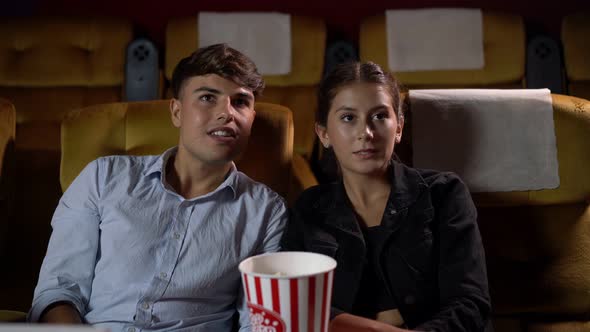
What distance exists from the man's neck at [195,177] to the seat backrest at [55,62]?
1.27m

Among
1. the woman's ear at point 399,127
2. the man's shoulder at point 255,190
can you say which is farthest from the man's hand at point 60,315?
the woman's ear at point 399,127

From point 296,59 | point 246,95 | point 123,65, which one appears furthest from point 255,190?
point 123,65

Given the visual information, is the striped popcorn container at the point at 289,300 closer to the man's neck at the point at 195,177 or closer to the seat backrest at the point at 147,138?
the man's neck at the point at 195,177

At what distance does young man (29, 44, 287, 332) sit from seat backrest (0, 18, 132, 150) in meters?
1.23

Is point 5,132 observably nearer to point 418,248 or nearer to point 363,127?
point 363,127

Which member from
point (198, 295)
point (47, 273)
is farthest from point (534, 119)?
point (47, 273)

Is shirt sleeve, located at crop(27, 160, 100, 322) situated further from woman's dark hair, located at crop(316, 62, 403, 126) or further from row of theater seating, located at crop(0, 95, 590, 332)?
woman's dark hair, located at crop(316, 62, 403, 126)

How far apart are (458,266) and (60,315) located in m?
0.76

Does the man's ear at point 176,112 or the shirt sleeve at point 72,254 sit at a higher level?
the man's ear at point 176,112

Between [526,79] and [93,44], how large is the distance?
181 cm

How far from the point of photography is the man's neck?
1.33 m

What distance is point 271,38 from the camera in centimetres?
235

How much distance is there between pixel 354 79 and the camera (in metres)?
1.26

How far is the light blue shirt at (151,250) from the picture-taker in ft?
3.82
